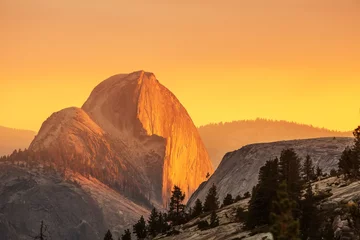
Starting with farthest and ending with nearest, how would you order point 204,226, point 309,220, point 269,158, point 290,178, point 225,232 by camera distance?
point 269,158 < point 204,226 < point 290,178 < point 225,232 < point 309,220

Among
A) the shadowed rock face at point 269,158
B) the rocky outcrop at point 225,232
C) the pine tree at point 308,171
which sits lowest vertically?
the rocky outcrop at point 225,232

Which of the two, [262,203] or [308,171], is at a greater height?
[308,171]

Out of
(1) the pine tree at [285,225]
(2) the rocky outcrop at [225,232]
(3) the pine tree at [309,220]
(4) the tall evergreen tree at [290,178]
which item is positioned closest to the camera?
(1) the pine tree at [285,225]

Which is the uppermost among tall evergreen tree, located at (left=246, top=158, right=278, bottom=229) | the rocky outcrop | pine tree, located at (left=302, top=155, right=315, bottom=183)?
pine tree, located at (left=302, top=155, right=315, bottom=183)

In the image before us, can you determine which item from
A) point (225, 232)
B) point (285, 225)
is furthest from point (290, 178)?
point (285, 225)

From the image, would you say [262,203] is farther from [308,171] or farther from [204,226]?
[308,171]

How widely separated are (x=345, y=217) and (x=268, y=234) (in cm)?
895

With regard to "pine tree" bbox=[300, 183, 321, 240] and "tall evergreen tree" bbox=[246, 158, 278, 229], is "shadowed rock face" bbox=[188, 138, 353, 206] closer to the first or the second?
"tall evergreen tree" bbox=[246, 158, 278, 229]

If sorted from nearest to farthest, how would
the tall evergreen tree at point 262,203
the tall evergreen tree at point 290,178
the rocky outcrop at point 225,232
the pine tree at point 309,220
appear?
1. the pine tree at point 309,220
2. the tall evergreen tree at point 290,178
3. the rocky outcrop at point 225,232
4. the tall evergreen tree at point 262,203

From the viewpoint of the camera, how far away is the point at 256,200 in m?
76.2

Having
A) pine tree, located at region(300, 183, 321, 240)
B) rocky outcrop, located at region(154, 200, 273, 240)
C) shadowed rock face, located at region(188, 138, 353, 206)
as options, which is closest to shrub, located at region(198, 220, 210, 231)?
rocky outcrop, located at region(154, 200, 273, 240)

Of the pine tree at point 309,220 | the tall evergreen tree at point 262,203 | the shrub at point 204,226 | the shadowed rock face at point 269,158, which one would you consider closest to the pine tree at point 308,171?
the shrub at point 204,226

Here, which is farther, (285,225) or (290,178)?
(290,178)

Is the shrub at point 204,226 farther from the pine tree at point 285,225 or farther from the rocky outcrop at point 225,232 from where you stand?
the pine tree at point 285,225
